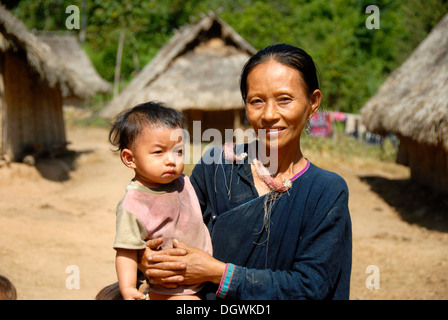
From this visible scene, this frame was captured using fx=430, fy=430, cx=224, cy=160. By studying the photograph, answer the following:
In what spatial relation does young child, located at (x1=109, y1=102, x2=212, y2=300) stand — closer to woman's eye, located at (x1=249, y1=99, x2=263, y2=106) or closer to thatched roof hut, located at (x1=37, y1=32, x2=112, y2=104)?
woman's eye, located at (x1=249, y1=99, x2=263, y2=106)

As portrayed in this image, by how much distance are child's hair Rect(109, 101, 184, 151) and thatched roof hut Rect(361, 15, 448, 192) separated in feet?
17.6

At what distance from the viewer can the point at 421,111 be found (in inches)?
265

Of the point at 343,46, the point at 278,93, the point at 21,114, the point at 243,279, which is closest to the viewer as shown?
the point at 243,279

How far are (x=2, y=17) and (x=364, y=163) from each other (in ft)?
31.4

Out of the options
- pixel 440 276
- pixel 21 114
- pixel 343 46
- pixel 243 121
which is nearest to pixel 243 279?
pixel 440 276

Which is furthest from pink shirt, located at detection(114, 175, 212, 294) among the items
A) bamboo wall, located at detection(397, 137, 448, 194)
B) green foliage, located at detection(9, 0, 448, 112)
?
green foliage, located at detection(9, 0, 448, 112)

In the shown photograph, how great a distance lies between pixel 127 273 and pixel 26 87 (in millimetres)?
8691

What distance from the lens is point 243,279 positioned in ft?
5.06

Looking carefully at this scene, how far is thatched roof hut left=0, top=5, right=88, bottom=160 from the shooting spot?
8.02 meters

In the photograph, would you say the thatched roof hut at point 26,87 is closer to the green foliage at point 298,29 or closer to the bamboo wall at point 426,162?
the bamboo wall at point 426,162

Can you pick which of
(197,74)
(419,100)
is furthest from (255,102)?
(197,74)

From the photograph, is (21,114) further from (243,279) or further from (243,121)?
(243,279)

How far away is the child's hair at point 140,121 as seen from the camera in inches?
68.7
